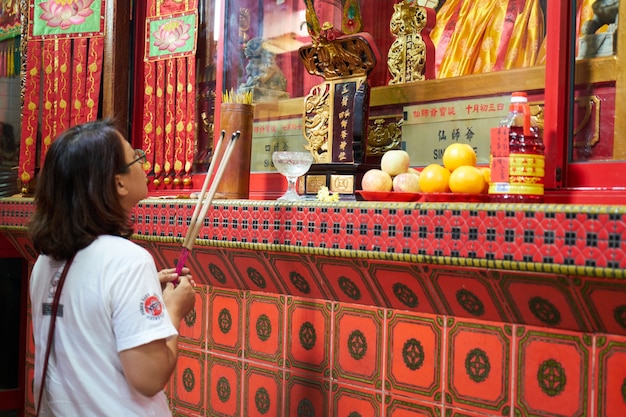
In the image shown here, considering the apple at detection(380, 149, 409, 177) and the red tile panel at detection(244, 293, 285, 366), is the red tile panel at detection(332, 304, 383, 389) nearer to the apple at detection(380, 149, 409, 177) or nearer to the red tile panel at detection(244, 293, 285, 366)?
the red tile panel at detection(244, 293, 285, 366)

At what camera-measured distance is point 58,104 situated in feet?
14.5

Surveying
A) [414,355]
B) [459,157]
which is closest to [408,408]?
[414,355]

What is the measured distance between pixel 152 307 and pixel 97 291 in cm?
15

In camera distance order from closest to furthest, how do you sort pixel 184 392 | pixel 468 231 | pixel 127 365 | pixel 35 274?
pixel 127 365 < pixel 35 274 < pixel 468 231 < pixel 184 392

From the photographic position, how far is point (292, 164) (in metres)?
2.99

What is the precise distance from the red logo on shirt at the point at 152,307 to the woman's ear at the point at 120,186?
31 centimetres

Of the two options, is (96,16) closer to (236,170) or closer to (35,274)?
(236,170)

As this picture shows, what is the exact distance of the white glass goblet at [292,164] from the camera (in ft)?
9.73

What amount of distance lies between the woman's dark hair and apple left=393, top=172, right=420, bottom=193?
41.9 inches

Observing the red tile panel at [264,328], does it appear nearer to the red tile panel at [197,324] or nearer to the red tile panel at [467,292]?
the red tile panel at [197,324]

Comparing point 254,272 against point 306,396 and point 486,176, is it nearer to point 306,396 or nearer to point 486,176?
point 306,396

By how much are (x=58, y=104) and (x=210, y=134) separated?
1.07 metres

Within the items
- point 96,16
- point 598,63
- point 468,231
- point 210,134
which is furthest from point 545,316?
point 96,16

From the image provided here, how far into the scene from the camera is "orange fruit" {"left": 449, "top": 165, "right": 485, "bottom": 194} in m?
2.47
